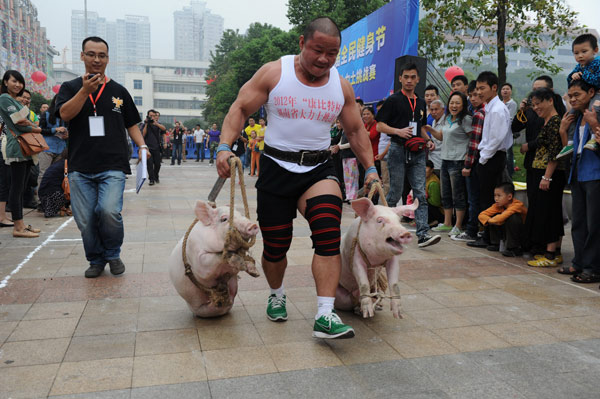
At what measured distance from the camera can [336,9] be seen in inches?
1083

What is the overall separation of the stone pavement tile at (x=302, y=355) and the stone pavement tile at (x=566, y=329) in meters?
1.62

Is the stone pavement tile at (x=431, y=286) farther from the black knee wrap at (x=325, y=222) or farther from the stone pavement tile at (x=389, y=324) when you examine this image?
the black knee wrap at (x=325, y=222)

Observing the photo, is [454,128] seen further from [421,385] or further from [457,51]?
[457,51]

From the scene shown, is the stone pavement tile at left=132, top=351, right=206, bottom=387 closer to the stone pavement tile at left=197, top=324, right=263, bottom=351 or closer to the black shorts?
the stone pavement tile at left=197, top=324, right=263, bottom=351

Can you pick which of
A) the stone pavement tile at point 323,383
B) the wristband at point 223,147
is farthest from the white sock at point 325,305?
the wristband at point 223,147

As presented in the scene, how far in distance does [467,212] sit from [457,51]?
30.1ft

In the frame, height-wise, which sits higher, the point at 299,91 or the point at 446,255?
the point at 299,91

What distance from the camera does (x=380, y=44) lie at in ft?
42.3

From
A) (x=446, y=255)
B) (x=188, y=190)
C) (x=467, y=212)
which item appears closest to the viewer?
(x=446, y=255)

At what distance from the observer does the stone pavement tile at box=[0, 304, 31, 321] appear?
3.62m

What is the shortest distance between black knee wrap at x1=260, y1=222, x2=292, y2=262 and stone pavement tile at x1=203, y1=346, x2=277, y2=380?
2.18 ft

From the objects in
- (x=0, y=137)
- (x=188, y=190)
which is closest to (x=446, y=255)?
(x=0, y=137)

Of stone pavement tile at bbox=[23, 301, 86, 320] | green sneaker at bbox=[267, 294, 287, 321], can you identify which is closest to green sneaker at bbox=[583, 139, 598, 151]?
green sneaker at bbox=[267, 294, 287, 321]

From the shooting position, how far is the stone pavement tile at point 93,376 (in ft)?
8.54
